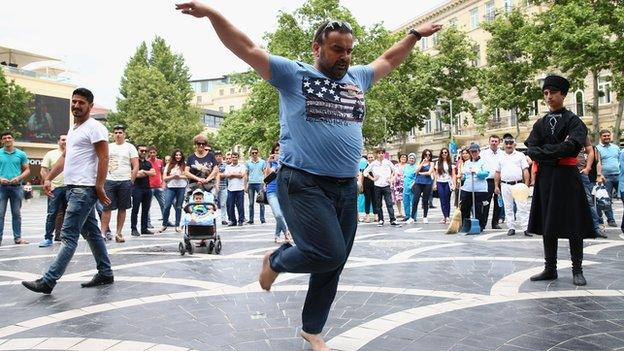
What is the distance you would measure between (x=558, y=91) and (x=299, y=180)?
12.5 feet

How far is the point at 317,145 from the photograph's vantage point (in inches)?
124

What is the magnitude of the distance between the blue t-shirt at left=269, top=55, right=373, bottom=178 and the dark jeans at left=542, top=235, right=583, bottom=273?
3.40 meters

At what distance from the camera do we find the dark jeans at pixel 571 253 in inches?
217

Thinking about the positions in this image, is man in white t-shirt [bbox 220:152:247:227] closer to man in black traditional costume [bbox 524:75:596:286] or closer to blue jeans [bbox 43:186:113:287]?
blue jeans [bbox 43:186:113:287]

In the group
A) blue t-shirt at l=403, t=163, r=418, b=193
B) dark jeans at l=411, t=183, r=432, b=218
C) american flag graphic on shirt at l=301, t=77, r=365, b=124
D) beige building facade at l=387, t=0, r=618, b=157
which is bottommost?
dark jeans at l=411, t=183, r=432, b=218

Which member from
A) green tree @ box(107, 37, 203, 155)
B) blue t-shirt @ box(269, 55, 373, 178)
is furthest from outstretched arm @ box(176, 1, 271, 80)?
green tree @ box(107, 37, 203, 155)

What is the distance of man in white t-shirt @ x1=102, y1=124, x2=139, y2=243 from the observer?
1014 centimetres

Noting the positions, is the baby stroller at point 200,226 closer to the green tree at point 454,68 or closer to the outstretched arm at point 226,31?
the outstretched arm at point 226,31

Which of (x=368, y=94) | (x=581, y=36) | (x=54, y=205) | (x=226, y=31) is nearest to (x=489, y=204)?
(x=54, y=205)

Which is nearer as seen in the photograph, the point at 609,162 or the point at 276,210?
the point at 276,210

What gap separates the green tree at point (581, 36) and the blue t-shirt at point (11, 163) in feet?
77.6

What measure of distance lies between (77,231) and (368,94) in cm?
3580

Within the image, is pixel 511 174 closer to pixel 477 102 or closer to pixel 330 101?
pixel 330 101

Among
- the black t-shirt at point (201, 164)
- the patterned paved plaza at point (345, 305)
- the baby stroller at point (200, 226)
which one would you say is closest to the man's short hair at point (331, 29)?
the patterned paved plaza at point (345, 305)
